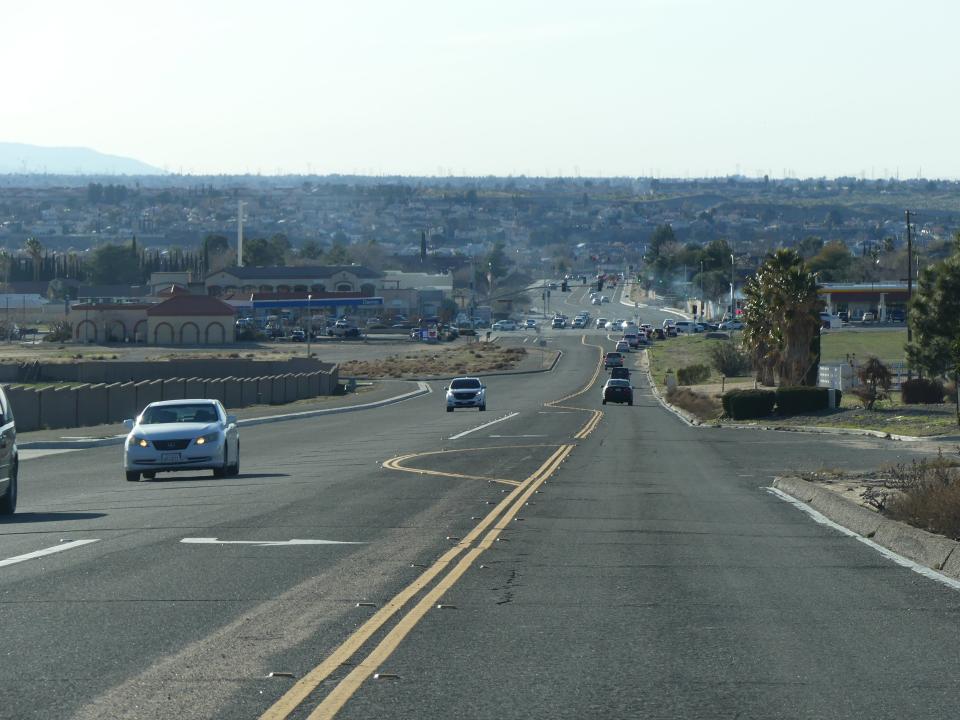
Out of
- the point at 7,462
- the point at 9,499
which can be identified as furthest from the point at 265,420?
the point at 7,462

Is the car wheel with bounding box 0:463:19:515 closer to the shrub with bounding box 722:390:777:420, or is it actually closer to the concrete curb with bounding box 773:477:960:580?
the concrete curb with bounding box 773:477:960:580

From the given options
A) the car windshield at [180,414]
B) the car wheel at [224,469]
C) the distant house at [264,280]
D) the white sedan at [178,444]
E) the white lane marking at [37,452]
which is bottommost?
the white lane marking at [37,452]

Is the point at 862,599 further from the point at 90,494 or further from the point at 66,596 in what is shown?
the point at 90,494

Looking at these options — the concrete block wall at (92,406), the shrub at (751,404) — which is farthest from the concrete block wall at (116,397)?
the shrub at (751,404)

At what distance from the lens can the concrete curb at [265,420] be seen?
38375 millimetres

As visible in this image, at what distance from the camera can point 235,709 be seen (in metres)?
8.01

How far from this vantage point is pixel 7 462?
60.8 ft

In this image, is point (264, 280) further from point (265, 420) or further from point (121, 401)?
point (265, 420)

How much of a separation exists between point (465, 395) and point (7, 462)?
151 feet

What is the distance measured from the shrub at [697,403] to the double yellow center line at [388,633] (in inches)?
1720

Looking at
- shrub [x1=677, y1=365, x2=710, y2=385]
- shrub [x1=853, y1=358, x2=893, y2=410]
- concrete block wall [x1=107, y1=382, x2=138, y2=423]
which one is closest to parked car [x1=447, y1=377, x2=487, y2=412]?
concrete block wall [x1=107, y1=382, x2=138, y2=423]

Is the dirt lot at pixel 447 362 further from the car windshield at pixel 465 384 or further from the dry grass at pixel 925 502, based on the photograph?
the dry grass at pixel 925 502

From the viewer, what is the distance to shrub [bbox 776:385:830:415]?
186ft

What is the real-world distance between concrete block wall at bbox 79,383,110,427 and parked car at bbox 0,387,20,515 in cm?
3437
